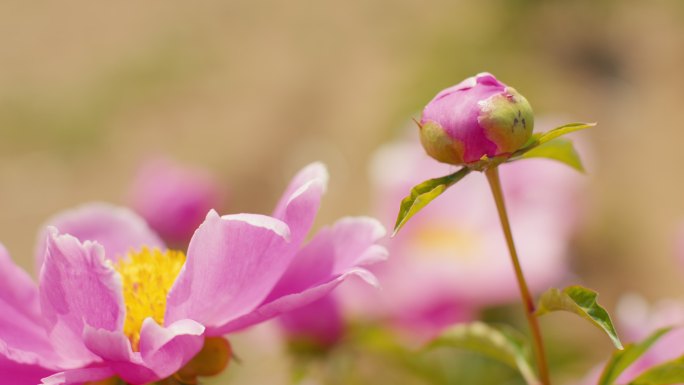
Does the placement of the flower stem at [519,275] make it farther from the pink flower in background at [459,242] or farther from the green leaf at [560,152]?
the pink flower in background at [459,242]

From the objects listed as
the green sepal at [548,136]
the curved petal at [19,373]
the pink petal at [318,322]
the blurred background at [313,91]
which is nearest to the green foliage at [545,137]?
the green sepal at [548,136]

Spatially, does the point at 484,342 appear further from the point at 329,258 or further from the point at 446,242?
the point at 446,242

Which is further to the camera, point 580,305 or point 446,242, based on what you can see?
point 446,242

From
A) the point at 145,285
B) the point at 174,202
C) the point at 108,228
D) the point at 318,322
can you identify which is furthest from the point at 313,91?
the point at 145,285

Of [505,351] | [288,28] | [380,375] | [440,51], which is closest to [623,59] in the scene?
[440,51]

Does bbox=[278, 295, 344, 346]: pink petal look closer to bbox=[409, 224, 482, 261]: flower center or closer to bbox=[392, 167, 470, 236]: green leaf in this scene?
bbox=[409, 224, 482, 261]: flower center

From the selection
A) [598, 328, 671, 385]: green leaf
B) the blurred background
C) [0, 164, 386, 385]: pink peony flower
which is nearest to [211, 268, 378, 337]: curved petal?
[0, 164, 386, 385]: pink peony flower
